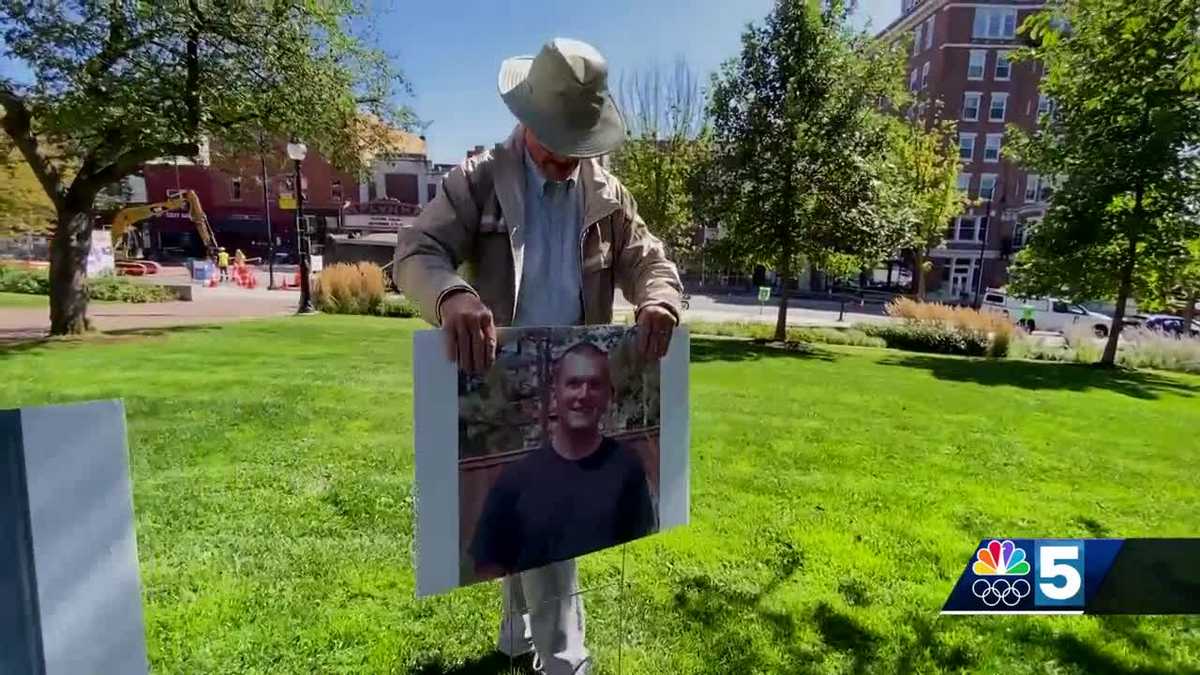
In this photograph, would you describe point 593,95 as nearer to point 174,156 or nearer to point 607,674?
point 607,674

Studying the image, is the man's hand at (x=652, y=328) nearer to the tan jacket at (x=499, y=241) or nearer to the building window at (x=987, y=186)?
the tan jacket at (x=499, y=241)

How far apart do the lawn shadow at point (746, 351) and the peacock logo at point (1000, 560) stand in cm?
805

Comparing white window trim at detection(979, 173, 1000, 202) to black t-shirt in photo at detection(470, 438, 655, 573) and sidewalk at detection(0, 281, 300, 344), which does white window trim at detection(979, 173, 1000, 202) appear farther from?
black t-shirt in photo at detection(470, 438, 655, 573)

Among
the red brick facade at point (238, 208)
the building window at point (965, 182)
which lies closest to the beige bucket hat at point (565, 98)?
the building window at point (965, 182)

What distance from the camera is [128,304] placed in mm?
18812

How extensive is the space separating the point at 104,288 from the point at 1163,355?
92.2 ft

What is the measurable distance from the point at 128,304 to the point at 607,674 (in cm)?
2122

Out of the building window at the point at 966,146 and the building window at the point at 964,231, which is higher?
the building window at the point at 966,146

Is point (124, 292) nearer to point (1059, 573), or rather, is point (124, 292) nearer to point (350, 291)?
point (350, 291)

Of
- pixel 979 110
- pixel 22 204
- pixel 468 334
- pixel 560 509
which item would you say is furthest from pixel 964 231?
pixel 468 334

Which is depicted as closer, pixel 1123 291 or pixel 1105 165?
pixel 1105 165

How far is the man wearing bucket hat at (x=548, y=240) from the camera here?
175cm

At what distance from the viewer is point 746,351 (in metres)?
13.7

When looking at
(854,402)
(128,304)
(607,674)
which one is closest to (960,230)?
(854,402)
